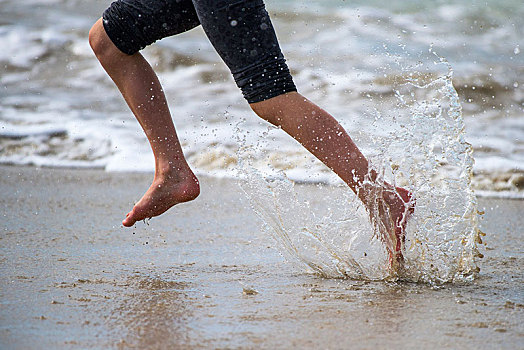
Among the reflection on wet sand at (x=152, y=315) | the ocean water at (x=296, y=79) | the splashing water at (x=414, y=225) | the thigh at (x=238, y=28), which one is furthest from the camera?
the ocean water at (x=296, y=79)

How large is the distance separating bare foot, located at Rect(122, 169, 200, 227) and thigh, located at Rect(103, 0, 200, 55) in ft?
1.49

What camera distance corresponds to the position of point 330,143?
6.44ft

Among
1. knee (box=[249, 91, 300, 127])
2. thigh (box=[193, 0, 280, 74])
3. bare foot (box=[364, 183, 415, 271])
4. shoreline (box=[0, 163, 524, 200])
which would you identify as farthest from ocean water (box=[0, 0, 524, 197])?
thigh (box=[193, 0, 280, 74])

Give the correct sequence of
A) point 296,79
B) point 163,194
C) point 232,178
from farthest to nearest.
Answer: point 296,79
point 232,178
point 163,194

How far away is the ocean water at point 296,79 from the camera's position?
4.76 m

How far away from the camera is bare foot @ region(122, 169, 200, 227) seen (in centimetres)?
218

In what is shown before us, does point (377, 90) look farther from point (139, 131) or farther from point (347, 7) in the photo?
point (347, 7)

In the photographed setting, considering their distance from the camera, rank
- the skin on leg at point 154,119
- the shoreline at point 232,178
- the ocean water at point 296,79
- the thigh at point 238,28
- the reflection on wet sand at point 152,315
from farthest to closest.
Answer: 1. the ocean water at point 296,79
2. the shoreline at point 232,178
3. the skin on leg at point 154,119
4. the thigh at point 238,28
5. the reflection on wet sand at point 152,315

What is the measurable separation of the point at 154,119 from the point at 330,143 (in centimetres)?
64

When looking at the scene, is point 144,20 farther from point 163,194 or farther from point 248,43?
point 163,194

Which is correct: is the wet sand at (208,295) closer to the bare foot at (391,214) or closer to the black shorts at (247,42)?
the bare foot at (391,214)

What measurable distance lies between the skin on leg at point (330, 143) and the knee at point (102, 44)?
1.84 feet

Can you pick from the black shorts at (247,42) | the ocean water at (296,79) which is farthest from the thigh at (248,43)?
the ocean water at (296,79)

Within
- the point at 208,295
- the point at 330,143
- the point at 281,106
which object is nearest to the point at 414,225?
the point at 330,143
